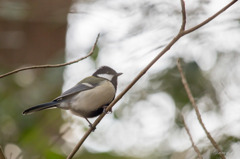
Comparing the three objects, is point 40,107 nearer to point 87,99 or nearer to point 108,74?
point 87,99

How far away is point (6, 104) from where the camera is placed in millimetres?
3846

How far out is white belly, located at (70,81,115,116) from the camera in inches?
118

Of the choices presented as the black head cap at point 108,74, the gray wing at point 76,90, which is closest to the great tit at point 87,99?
the gray wing at point 76,90


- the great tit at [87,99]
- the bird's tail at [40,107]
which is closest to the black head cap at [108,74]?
the great tit at [87,99]

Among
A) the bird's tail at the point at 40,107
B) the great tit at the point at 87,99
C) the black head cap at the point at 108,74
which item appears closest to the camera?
the bird's tail at the point at 40,107

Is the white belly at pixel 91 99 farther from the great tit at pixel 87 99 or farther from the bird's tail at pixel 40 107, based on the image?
the bird's tail at pixel 40 107

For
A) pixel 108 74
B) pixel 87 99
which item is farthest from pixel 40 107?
pixel 108 74

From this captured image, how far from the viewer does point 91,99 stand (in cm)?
301

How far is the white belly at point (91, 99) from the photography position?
2992 millimetres

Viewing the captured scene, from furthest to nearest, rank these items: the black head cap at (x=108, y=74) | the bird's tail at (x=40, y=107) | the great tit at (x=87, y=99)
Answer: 1. the black head cap at (x=108, y=74)
2. the great tit at (x=87, y=99)
3. the bird's tail at (x=40, y=107)

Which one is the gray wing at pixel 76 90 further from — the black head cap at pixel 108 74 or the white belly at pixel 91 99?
the black head cap at pixel 108 74

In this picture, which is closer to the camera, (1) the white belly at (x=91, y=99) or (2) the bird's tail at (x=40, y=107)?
(2) the bird's tail at (x=40, y=107)

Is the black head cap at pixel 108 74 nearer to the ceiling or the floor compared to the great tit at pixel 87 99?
nearer to the ceiling

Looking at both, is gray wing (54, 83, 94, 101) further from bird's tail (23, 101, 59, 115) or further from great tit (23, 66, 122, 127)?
bird's tail (23, 101, 59, 115)
